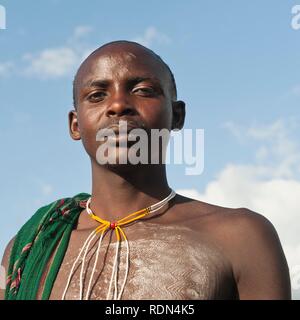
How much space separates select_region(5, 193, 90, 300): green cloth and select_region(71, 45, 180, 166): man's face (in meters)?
0.48

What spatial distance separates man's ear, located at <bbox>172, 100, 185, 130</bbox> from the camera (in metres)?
4.54

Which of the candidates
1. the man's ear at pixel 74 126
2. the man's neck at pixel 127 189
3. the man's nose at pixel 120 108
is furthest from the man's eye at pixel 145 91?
the man's ear at pixel 74 126

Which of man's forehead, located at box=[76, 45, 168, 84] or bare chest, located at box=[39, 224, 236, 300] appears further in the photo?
man's forehead, located at box=[76, 45, 168, 84]

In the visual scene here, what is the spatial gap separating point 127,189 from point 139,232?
0.28 metres

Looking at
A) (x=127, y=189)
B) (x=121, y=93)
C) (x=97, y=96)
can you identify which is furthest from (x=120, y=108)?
(x=127, y=189)

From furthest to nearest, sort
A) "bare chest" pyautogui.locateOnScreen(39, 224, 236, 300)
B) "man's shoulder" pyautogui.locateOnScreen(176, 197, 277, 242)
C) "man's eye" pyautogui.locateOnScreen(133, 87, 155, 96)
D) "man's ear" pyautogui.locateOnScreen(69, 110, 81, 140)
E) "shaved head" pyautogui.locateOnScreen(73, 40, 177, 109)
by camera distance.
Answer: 1. "man's ear" pyautogui.locateOnScreen(69, 110, 81, 140)
2. "shaved head" pyautogui.locateOnScreen(73, 40, 177, 109)
3. "man's eye" pyautogui.locateOnScreen(133, 87, 155, 96)
4. "man's shoulder" pyautogui.locateOnScreen(176, 197, 277, 242)
5. "bare chest" pyautogui.locateOnScreen(39, 224, 236, 300)

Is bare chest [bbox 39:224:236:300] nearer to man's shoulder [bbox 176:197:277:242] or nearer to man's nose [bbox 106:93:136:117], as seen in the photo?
man's shoulder [bbox 176:197:277:242]

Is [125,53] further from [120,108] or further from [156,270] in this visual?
[156,270]

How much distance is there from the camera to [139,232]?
4.11 m

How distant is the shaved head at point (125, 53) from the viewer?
4.37 metres

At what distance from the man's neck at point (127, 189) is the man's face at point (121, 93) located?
159mm

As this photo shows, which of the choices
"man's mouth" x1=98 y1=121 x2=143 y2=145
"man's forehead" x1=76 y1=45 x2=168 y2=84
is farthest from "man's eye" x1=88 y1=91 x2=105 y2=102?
"man's mouth" x1=98 y1=121 x2=143 y2=145

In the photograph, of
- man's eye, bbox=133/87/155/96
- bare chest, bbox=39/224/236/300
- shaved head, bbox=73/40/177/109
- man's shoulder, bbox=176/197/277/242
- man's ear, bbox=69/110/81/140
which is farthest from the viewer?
man's ear, bbox=69/110/81/140
